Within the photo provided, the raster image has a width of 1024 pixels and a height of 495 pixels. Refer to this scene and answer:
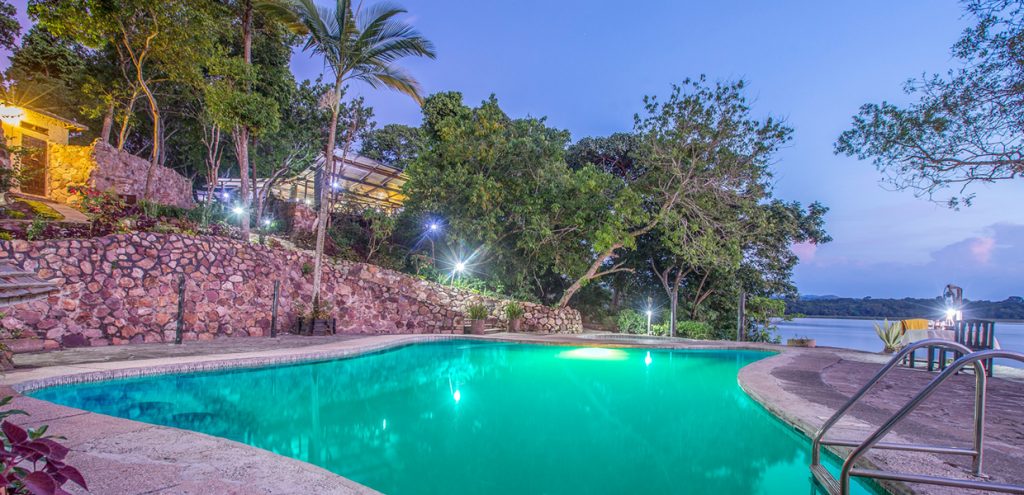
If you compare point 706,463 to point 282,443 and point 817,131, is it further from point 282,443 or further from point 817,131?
point 817,131

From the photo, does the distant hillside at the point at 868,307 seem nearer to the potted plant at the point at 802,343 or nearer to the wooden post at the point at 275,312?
the potted plant at the point at 802,343

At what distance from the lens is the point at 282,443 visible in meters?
4.45

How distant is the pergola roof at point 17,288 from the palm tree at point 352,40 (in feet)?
24.1

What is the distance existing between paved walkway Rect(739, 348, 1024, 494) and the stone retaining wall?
9.25m

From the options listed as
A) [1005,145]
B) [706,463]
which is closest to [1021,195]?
[1005,145]

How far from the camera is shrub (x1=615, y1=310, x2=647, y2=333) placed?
17328 mm

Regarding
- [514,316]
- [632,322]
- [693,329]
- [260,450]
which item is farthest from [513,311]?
[260,450]

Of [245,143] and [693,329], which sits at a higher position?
[245,143]

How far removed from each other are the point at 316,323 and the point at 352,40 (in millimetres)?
6493

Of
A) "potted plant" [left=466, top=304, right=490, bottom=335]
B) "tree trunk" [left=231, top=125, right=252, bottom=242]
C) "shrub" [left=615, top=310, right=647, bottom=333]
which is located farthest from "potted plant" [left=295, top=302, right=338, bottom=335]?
"shrub" [left=615, top=310, right=647, bottom=333]

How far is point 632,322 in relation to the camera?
17484 mm

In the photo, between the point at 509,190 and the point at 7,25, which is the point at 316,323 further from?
the point at 7,25

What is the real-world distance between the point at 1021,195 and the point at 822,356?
24.1 metres

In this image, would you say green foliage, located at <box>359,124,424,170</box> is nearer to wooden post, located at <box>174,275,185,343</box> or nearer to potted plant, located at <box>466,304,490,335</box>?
potted plant, located at <box>466,304,490,335</box>
